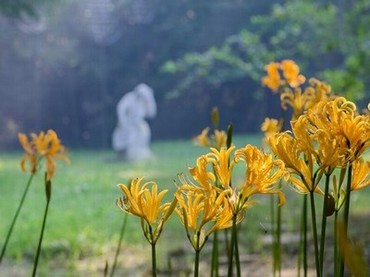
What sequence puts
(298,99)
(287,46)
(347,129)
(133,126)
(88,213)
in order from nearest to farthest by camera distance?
(347,129) → (298,99) → (88,213) → (287,46) → (133,126)

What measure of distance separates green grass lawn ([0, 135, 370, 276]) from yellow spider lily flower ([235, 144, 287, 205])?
0.86 meters

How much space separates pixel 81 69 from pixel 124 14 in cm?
40

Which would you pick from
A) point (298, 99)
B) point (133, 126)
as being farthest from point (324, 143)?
point (133, 126)

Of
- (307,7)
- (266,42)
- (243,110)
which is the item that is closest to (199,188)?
(307,7)

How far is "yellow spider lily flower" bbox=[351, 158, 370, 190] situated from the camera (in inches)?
12.8

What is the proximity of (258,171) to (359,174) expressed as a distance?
2.1 inches

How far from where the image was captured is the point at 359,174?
329mm

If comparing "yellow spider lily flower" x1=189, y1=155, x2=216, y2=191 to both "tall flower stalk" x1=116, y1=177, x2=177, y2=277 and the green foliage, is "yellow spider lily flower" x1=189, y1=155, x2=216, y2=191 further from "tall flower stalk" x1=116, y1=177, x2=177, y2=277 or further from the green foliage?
the green foliage

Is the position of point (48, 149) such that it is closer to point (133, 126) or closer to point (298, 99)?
point (298, 99)

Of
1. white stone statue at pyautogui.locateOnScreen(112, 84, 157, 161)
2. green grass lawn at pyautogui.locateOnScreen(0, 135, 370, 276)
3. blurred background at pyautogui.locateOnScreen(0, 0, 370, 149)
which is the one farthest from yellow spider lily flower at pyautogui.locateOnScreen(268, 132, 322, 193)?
white stone statue at pyautogui.locateOnScreen(112, 84, 157, 161)

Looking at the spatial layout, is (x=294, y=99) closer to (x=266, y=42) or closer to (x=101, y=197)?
(x=101, y=197)

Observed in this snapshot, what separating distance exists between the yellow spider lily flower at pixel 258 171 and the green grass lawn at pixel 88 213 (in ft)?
2.84

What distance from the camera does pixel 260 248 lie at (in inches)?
73.7

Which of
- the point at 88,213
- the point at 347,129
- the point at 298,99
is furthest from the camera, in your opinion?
the point at 88,213
